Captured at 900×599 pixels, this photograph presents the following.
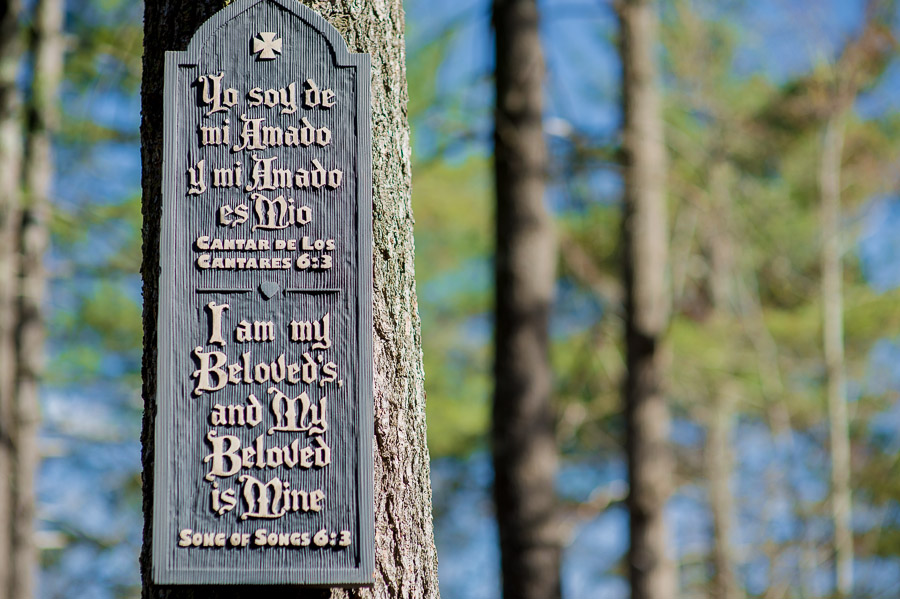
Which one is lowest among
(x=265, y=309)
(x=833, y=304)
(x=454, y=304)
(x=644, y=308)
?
(x=265, y=309)

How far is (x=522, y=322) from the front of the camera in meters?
5.68

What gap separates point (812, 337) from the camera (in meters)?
13.7

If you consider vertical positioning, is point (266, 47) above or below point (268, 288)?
above

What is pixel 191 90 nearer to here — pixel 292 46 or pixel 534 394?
pixel 292 46

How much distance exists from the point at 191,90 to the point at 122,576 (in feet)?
30.6

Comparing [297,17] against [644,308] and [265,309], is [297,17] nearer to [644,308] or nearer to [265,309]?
[265,309]

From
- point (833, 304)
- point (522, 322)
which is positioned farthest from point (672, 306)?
point (522, 322)

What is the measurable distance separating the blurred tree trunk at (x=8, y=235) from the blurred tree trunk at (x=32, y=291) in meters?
0.07

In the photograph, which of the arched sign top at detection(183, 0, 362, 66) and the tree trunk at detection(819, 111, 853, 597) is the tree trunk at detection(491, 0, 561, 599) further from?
the tree trunk at detection(819, 111, 853, 597)

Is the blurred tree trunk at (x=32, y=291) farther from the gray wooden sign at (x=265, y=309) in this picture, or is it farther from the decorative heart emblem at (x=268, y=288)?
the decorative heart emblem at (x=268, y=288)

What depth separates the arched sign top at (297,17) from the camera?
7.24ft

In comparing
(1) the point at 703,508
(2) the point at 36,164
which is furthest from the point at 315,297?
(1) the point at 703,508

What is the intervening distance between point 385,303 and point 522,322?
3.44m

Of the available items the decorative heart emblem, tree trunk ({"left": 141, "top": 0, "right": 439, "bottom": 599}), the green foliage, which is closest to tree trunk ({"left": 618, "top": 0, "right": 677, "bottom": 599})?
tree trunk ({"left": 141, "top": 0, "right": 439, "bottom": 599})
